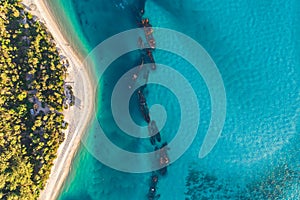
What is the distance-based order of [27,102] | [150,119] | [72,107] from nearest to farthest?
[27,102] → [72,107] → [150,119]

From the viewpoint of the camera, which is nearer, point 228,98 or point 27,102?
point 27,102

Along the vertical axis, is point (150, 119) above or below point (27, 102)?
above

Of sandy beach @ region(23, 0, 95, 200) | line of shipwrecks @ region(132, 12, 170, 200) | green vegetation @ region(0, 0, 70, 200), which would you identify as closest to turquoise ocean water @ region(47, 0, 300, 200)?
line of shipwrecks @ region(132, 12, 170, 200)

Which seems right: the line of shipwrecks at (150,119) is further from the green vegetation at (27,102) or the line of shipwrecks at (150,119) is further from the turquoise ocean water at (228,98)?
the green vegetation at (27,102)

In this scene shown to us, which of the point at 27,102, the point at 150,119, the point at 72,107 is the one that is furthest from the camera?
the point at 150,119

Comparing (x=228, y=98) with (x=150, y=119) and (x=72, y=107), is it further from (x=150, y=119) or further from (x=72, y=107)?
(x=72, y=107)

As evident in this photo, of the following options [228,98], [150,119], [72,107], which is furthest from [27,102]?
[228,98]

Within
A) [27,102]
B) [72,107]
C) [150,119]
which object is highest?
[150,119]

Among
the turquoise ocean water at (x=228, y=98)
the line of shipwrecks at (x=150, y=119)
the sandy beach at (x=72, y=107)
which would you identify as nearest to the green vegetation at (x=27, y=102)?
the sandy beach at (x=72, y=107)

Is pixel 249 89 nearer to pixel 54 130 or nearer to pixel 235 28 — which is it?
pixel 235 28
